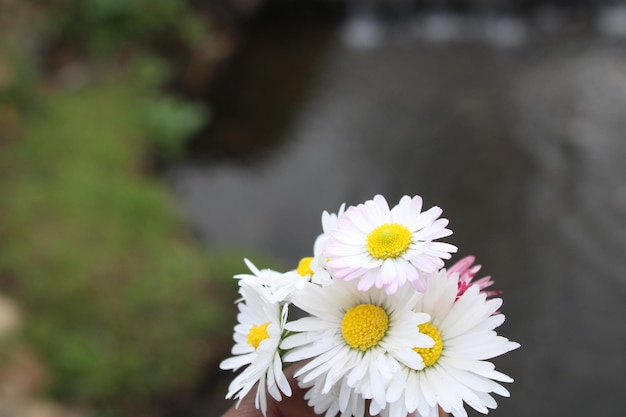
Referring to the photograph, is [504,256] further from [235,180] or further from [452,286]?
[452,286]

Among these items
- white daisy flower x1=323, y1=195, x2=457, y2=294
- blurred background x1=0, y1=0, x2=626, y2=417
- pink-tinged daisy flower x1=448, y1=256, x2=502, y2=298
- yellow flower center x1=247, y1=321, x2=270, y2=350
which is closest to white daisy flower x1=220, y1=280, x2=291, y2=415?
yellow flower center x1=247, y1=321, x2=270, y2=350

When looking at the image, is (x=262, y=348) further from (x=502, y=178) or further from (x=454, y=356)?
(x=502, y=178)

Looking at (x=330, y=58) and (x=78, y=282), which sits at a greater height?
(x=330, y=58)

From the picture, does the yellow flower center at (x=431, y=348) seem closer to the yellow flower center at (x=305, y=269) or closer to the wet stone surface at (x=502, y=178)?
the yellow flower center at (x=305, y=269)

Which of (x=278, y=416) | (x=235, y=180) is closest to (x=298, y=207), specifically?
(x=235, y=180)

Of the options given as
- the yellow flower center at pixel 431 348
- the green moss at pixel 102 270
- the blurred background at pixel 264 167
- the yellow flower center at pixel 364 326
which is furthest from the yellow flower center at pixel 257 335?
the green moss at pixel 102 270

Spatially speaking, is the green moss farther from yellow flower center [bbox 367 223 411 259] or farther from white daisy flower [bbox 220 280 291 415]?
yellow flower center [bbox 367 223 411 259]

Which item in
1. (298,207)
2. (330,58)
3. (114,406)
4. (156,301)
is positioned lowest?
(114,406)
